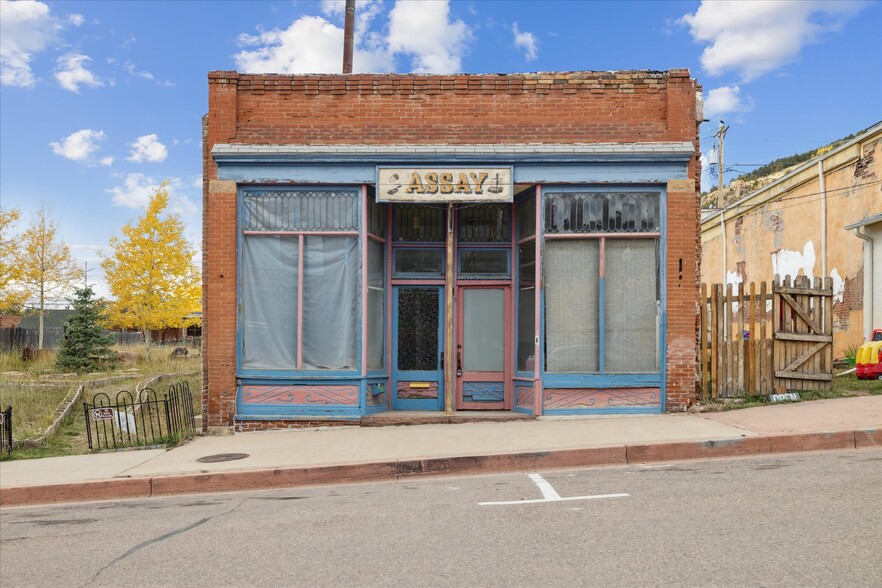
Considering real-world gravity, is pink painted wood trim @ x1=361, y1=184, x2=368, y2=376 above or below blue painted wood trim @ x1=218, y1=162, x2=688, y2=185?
below


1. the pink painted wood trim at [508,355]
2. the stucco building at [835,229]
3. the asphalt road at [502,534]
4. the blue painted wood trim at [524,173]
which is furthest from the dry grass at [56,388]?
the stucco building at [835,229]

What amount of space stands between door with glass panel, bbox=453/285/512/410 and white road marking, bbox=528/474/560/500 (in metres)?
4.31

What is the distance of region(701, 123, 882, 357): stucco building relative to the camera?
19.1 metres

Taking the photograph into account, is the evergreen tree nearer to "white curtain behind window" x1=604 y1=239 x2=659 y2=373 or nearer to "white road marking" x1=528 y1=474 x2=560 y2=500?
"white curtain behind window" x1=604 y1=239 x2=659 y2=373

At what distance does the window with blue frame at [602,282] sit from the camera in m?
11.5

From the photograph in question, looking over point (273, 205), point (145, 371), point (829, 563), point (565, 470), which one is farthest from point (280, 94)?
point (145, 371)

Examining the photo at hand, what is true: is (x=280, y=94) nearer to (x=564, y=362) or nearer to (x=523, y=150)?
(x=523, y=150)

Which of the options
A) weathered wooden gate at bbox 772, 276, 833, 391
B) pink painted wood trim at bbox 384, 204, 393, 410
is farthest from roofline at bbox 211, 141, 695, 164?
weathered wooden gate at bbox 772, 276, 833, 391

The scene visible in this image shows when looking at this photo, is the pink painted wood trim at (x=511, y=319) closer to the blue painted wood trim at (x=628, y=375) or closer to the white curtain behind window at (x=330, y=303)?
the blue painted wood trim at (x=628, y=375)

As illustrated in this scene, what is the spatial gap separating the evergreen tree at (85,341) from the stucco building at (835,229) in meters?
21.5

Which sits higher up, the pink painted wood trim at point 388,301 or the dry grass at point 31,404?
the pink painted wood trim at point 388,301

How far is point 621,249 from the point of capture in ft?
38.1

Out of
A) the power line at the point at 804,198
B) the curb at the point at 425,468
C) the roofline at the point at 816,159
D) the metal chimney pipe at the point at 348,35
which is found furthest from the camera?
the power line at the point at 804,198

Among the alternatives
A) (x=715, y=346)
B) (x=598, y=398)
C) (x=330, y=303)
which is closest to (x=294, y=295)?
(x=330, y=303)
